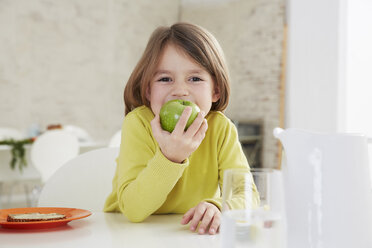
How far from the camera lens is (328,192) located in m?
0.60

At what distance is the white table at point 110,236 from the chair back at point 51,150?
2.93 m

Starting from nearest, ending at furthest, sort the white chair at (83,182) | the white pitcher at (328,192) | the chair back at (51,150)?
1. the white pitcher at (328,192)
2. the white chair at (83,182)
3. the chair back at (51,150)

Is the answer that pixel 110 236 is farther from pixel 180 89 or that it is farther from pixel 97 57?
pixel 97 57

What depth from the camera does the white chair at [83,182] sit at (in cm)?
121

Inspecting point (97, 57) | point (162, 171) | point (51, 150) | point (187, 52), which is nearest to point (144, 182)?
point (162, 171)

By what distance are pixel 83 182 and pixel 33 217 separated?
16.3 inches

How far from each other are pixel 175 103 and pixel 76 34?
5840mm

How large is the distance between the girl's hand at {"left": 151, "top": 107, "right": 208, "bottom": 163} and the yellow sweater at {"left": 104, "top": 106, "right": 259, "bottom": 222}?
2 cm

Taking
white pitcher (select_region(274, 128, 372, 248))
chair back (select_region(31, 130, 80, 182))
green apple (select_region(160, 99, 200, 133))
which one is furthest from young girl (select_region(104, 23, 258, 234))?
chair back (select_region(31, 130, 80, 182))

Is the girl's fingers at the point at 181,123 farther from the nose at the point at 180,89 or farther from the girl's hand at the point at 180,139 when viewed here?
the nose at the point at 180,89

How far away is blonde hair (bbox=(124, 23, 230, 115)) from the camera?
1.15 m

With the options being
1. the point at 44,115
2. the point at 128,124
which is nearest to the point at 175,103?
the point at 128,124

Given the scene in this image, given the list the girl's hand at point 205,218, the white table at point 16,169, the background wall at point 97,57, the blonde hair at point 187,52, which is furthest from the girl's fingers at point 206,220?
the background wall at point 97,57

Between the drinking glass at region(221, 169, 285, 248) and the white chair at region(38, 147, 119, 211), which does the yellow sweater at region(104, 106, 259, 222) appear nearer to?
the white chair at region(38, 147, 119, 211)
